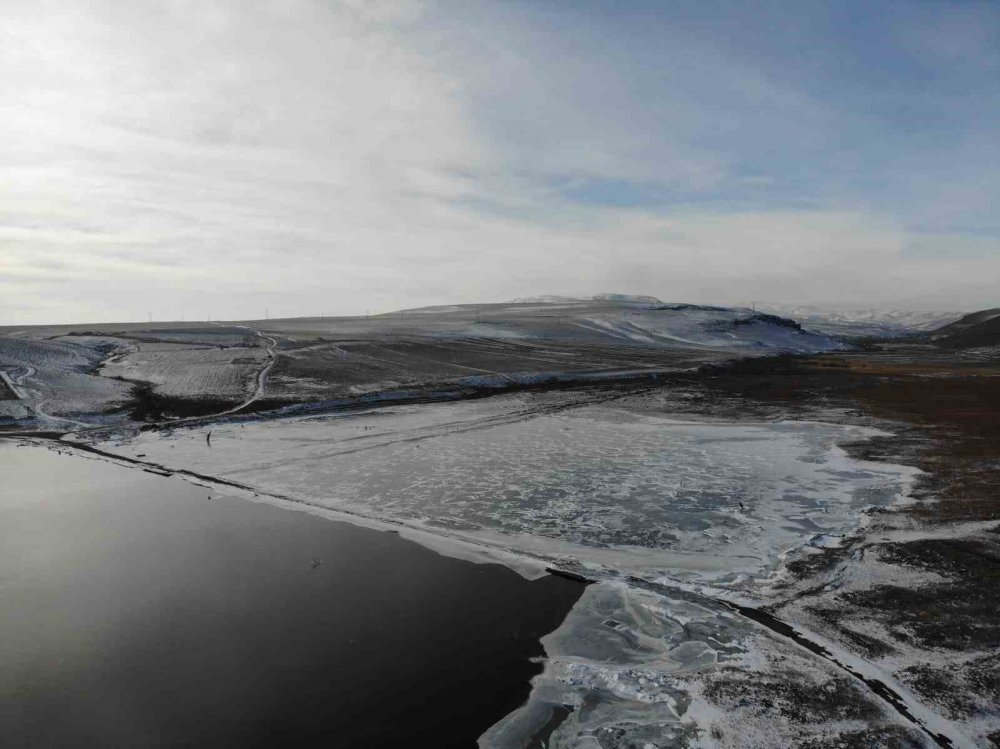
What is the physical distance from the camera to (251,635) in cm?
734

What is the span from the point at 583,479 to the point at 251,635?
9.19m

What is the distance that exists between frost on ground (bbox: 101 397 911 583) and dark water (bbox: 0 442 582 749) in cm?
204

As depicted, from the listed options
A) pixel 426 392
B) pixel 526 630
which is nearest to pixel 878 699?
pixel 526 630

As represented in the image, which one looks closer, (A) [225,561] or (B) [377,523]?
(A) [225,561]

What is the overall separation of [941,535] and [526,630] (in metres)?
7.65

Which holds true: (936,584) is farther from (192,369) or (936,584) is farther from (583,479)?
(192,369)

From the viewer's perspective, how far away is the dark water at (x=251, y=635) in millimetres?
5785

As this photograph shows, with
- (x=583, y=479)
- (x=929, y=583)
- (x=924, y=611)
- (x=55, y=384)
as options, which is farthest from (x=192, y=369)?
(x=924, y=611)

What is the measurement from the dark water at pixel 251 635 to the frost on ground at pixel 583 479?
6.70ft

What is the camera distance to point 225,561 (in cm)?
973

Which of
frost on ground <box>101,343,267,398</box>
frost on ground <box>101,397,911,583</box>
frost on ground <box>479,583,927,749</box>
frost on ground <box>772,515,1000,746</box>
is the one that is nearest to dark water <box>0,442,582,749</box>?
frost on ground <box>479,583,927,749</box>

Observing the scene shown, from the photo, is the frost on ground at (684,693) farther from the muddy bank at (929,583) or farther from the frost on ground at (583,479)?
the frost on ground at (583,479)

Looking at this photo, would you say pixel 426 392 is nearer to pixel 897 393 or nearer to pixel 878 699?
pixel 897 393

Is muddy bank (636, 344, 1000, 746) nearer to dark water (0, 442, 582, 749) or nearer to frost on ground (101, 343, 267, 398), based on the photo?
dark water (0, 442, 582, 749)
